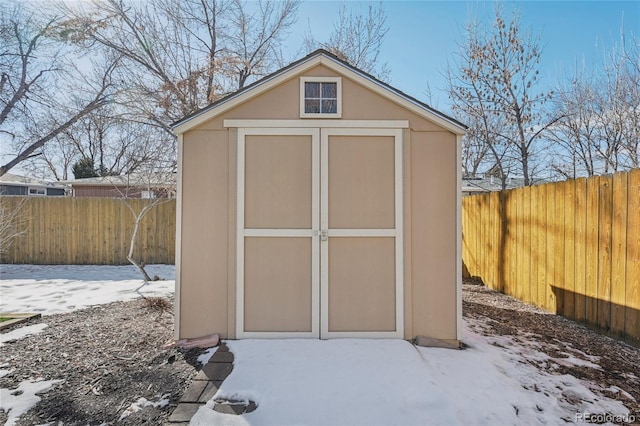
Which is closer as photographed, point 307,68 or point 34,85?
point 307,68

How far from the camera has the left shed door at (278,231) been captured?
3305 millimetres

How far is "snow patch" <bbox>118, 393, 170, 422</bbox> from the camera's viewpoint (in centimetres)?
218

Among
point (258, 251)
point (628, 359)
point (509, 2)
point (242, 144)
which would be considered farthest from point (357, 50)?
point (628, 359)

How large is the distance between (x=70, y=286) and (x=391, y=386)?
6323 mm

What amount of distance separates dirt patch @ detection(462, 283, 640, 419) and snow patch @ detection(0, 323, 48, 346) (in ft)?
18.0

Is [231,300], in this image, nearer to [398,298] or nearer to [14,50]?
[398,298]

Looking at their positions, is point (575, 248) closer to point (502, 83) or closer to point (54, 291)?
point (502, 83)

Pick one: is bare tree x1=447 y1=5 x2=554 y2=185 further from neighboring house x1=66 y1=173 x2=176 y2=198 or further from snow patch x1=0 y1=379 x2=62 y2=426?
snow patch x1=0 y1=379 x2=62 y2=426

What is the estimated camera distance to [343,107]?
3357 millimetres

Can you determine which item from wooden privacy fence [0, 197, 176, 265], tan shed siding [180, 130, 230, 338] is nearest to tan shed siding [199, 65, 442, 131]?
tan shed siding [180, 130, 230, 338]

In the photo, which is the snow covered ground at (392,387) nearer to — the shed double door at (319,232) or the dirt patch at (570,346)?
the dirt patch at (570,346)

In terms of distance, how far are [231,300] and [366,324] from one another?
1519 mm

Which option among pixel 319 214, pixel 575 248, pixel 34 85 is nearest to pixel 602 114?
pixel 575 248

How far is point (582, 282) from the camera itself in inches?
153
